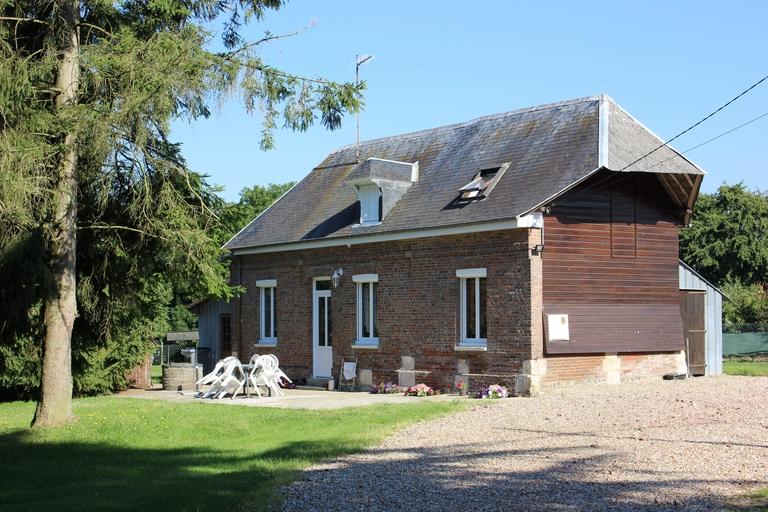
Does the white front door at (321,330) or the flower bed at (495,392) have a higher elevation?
the white front door at (321,330)

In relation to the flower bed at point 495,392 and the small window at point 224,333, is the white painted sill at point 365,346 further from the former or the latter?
the small window at point 224,333

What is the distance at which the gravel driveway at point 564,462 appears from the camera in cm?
930

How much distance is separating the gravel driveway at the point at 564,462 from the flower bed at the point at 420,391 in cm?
437

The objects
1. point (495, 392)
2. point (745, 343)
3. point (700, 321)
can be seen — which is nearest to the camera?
point (495, 392)

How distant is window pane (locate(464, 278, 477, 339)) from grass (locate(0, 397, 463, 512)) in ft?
10.5

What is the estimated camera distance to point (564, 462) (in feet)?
36.7

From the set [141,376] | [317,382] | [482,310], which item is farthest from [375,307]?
[141,376]

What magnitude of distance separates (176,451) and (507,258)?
9074 mm

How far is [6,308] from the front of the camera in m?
15.1

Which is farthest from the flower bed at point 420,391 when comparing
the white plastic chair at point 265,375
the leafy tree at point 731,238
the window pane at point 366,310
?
the leafy tree at point 731,238

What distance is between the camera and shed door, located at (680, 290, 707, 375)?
76.7ft

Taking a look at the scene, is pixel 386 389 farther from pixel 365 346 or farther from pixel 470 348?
pixel 470 348

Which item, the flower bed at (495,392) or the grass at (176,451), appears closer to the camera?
the grass at (176,451)

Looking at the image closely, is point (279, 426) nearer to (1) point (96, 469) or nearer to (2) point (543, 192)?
(1) point (96, 469)
